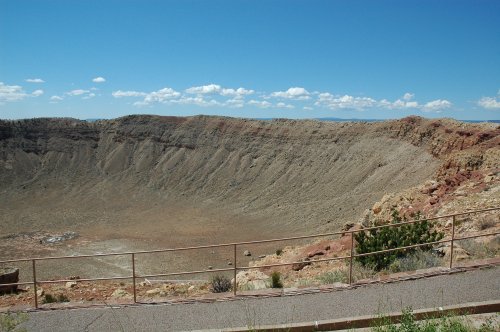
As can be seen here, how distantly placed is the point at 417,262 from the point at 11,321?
28.0 feet

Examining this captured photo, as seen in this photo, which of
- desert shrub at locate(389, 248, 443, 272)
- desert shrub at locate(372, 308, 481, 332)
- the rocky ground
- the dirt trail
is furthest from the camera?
the dirt trail

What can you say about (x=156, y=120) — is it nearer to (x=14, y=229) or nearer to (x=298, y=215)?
(x=14, y=229)

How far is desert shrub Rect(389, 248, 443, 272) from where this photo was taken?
10.1m

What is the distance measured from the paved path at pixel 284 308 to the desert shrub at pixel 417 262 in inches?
46.5

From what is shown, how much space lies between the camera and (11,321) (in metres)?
7.45

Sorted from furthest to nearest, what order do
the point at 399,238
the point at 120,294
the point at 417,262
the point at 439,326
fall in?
the point at 120,294 → the point at 399,238 → the point at 417,262 → the point at 439,326

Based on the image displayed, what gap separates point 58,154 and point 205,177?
71.7 ft

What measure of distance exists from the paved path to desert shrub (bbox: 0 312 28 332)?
227mm

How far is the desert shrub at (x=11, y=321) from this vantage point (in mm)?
7024

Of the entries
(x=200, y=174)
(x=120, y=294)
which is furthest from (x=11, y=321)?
(x=200, y=174)

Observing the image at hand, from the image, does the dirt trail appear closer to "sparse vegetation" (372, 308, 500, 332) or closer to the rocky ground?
the rocky ground

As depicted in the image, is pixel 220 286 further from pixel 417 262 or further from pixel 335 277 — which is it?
pixel 417 262

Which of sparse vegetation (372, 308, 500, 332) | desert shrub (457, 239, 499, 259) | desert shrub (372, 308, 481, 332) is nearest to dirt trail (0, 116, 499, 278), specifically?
desert shrub (457, 239, 499, 259)

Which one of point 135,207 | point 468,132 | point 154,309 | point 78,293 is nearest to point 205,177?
point 135,207
